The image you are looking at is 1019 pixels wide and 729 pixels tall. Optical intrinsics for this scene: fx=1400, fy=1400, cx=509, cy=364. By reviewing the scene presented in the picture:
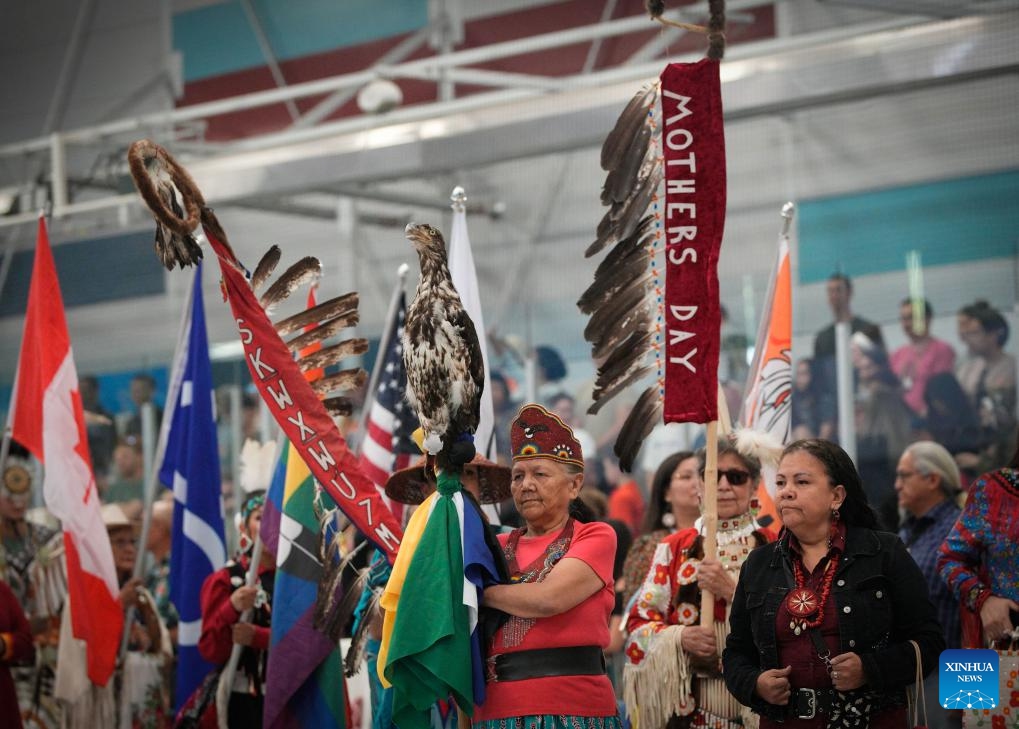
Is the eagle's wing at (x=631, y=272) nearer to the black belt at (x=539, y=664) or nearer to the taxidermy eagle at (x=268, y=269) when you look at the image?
the black belt at (x=539, y=664)

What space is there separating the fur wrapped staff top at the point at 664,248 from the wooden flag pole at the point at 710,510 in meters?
0.07

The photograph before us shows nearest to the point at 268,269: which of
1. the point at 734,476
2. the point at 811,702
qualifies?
the point at 734,476

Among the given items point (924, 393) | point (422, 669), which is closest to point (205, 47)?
point (924, 393)

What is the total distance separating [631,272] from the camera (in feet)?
12.5

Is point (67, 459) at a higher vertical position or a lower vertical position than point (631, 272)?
lower

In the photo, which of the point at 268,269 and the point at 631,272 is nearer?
the point at 631,272

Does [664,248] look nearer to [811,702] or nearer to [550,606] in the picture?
[550,606]

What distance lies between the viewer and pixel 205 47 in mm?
10516

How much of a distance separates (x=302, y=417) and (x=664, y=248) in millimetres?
1123

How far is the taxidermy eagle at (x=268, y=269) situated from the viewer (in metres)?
3.75

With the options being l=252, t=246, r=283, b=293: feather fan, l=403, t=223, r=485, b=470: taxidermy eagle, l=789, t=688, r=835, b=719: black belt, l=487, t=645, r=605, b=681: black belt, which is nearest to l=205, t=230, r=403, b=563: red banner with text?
l=252, t=246, r=283, b=293: feather fan

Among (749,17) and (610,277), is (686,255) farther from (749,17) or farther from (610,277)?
(749,17)

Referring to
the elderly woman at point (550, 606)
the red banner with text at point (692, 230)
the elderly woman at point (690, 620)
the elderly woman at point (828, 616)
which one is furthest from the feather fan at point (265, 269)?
the elderly woman at point (828, 616)

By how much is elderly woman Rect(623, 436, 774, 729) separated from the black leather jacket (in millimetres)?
275
